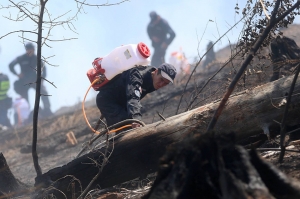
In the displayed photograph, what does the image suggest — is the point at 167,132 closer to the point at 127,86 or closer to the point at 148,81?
the point at 127,86

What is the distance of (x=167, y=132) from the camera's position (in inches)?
143

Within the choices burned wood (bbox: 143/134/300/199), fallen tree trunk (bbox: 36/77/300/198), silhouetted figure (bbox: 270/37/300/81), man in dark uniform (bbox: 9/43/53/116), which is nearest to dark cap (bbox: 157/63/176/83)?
fallen tree trunk (bbox: 36/77/300/198)

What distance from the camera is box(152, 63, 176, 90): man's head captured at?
4.63 m

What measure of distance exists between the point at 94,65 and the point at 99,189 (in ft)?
5.12

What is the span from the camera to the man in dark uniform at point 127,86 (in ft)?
14.7

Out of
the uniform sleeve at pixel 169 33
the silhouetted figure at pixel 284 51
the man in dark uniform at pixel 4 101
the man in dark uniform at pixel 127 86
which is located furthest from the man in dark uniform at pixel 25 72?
the silhouetted figure at pixel 284 51

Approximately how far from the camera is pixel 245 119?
11.3 ft

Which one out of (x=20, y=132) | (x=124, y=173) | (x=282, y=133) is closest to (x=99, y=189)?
(x=124, y=173)

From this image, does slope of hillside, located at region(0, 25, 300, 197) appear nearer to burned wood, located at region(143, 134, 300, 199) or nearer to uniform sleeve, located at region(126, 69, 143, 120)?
uniform sleeve, located at region(126, 69, 143, 120)

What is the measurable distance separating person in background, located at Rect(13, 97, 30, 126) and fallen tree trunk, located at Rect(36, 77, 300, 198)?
30.3 feet

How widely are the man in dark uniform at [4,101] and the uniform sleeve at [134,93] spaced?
27.7 ft

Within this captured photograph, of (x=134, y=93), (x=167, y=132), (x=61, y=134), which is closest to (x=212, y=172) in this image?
(x=167, y=132)

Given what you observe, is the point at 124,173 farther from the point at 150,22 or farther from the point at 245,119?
the point at 150,22

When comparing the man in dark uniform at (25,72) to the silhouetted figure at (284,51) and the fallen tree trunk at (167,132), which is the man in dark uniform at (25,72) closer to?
the silhouetted figure at (284,51)
